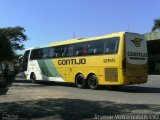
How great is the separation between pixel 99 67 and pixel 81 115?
11.8 meters

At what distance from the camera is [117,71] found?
22.5m

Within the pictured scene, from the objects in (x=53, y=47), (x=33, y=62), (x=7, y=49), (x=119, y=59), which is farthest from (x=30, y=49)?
(x=119, y=59)

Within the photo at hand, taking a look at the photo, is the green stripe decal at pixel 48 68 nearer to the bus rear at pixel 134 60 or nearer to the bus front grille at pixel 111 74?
the bus front grille at pixel 111 74

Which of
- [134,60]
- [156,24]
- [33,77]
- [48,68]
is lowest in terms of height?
[33,77]

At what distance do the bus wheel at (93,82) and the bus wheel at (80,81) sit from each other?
0.42 meters

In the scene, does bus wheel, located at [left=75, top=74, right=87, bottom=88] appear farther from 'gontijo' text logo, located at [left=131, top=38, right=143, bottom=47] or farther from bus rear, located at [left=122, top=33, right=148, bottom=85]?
'gontijo' text logo, located at [left=131, top=38, right=143, bottom=47]

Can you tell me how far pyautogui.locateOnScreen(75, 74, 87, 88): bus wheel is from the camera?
25.5 m

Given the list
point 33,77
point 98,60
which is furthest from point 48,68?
point 98,60

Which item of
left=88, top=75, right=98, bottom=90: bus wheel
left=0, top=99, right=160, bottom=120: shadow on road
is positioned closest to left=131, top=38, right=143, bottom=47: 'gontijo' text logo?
left=88, top=75, right=98, bottom=90: bus wheel

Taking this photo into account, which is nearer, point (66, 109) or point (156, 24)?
point (66, 109)

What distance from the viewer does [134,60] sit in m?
22.7

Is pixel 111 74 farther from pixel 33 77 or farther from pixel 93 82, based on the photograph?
pixel 33 77

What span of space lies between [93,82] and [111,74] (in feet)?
6.68

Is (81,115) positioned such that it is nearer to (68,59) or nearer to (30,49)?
(68,59)
